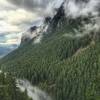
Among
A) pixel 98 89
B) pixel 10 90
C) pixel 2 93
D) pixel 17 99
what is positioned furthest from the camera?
pixel 17 99

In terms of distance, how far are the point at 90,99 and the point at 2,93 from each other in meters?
24.9

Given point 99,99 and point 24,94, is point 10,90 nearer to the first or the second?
point 24,94

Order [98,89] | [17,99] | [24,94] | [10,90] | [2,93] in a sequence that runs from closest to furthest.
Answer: [98,89]
[2,93]
[10,90]
[17,99]
[24,94]

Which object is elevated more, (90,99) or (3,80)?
(3,80)

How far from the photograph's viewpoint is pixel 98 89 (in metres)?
73.7

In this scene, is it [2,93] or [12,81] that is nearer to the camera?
[2,93]

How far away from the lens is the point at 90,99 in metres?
69.7

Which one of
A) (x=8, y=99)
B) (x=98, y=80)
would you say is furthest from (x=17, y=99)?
(x=98, y=80)

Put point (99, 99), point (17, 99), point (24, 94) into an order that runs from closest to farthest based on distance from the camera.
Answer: point (99, 99), point (17, 99), point (24, 94)

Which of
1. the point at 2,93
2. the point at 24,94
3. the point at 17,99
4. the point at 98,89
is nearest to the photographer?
the point at 98,89

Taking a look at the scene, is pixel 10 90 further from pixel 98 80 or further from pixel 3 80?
pixel 98 80

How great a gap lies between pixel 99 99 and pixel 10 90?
3375cm

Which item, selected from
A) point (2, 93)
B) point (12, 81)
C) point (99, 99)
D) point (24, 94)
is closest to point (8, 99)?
point (2, 93)

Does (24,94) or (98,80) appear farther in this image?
(24,94)
